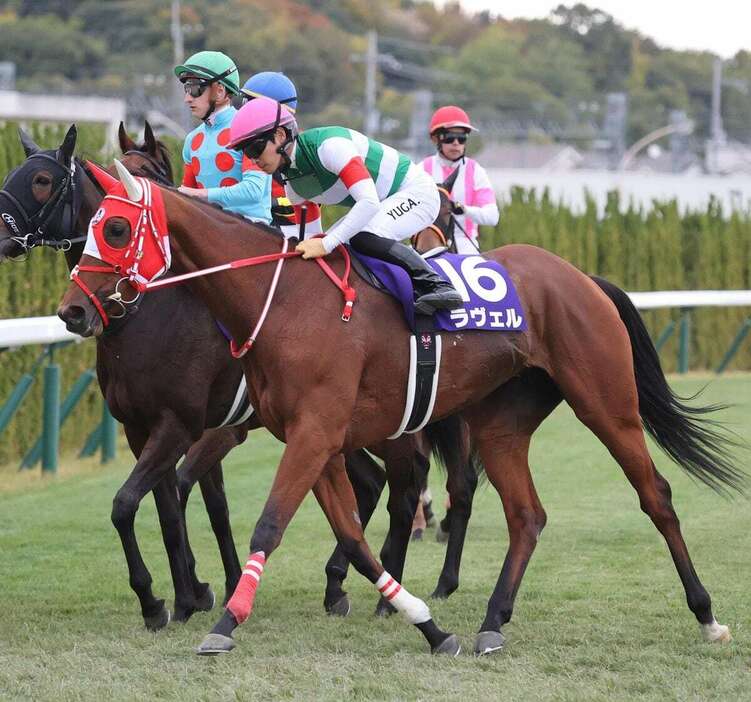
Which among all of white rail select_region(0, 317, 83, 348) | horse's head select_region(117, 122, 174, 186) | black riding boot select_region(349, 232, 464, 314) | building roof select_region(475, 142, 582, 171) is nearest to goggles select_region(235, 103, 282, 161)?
black riding boot select_region(349, 232, 464, 314)

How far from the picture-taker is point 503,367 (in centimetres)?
492

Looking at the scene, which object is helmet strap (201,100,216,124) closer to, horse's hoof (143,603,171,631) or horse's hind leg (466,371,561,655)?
horse's hind leg (466,371,561,655)

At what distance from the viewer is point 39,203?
4.93 m

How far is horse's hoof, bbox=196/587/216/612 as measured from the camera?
5438 millimetres

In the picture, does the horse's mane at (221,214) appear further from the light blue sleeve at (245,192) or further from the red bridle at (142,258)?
the light blue sleeve at (245,192)

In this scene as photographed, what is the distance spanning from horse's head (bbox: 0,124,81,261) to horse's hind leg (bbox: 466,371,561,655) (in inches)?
67.2

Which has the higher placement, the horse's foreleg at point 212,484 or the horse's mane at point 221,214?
the horse's mane at point 221,214

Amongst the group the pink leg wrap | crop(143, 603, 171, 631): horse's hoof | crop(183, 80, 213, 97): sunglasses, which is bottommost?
crop(143, 603, 171, 631): horse's hoof

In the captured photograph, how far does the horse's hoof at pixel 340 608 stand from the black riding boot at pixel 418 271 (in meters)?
1.34

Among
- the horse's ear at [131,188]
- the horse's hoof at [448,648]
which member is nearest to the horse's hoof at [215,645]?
the horse's hoof at [448,648]

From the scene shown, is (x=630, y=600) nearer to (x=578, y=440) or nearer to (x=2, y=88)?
(x=578, y=440)

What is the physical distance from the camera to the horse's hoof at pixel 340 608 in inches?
209

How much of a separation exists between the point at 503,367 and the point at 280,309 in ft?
3.03

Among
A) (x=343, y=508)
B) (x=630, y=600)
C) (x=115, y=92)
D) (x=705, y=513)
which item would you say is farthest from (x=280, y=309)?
(x=115, y=92)
